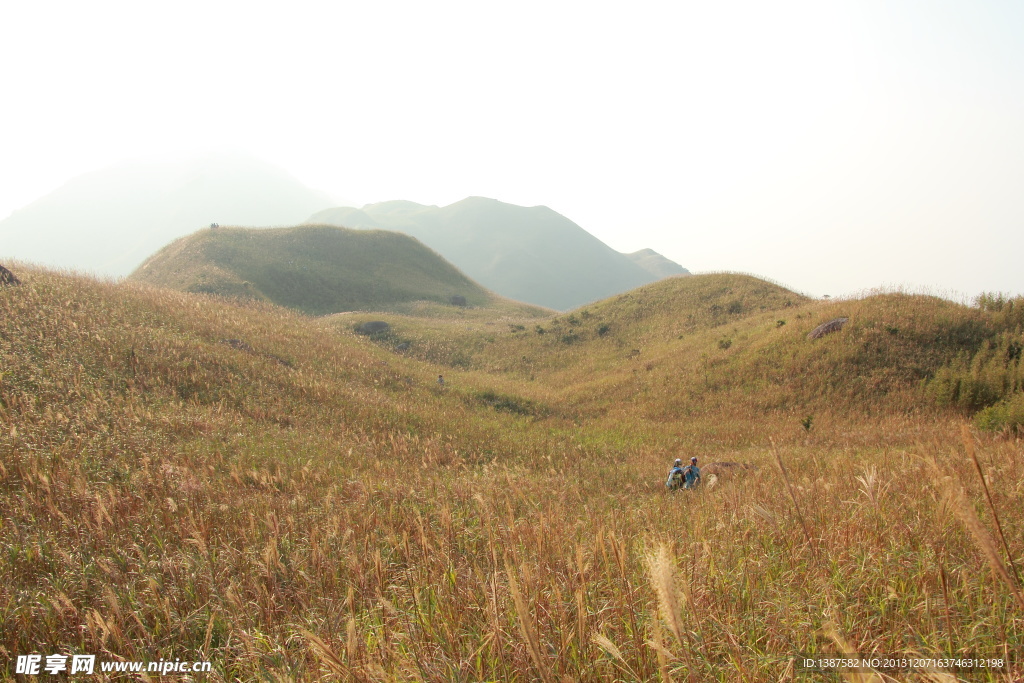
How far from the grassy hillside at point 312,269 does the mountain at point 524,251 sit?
67727 millimetres

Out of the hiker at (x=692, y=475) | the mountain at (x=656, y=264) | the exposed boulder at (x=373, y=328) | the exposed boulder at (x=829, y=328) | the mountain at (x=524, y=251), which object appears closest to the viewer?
the hiker at (x=692, y=475)

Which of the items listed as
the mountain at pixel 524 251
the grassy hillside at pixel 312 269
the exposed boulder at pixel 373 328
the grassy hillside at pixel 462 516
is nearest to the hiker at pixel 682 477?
the grassy hillside at pixel 462 516

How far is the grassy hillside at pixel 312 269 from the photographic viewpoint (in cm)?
4697

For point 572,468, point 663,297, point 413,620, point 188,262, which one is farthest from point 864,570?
point 188,262

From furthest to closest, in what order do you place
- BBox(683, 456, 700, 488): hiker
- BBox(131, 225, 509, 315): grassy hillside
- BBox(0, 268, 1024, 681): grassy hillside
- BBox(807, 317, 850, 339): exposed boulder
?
BBox(131, 225, 509, 315): grassy hillside, BBox(807, 317, 850, 339): exposed boulder, BBox(683, 456, 700, 488): hiker, BBox(0, 268, 1024, 681): grassy hillside

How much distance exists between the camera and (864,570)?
2.93m

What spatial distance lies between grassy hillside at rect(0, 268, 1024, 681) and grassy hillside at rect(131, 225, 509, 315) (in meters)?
29.8

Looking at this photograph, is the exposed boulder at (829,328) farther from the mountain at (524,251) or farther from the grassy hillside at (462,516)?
the mountain at (524,251)

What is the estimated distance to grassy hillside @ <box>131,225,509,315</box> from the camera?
Result: 4697cm

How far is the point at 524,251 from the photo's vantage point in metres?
157

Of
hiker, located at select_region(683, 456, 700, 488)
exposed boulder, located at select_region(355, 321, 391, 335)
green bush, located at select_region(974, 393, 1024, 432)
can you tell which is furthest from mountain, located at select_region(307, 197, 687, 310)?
hiker, located at select_region(683, 456, 700, 488)

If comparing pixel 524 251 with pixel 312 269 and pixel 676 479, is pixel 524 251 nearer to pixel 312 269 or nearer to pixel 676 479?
pixel 312 269

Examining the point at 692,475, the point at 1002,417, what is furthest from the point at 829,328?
the point at 692,475

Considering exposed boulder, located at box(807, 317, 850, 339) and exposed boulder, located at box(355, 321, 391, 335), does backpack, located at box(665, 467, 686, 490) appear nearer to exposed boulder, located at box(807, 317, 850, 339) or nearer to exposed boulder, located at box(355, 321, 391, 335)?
exposed boulder, located at box(807, 317, 850, 339)
